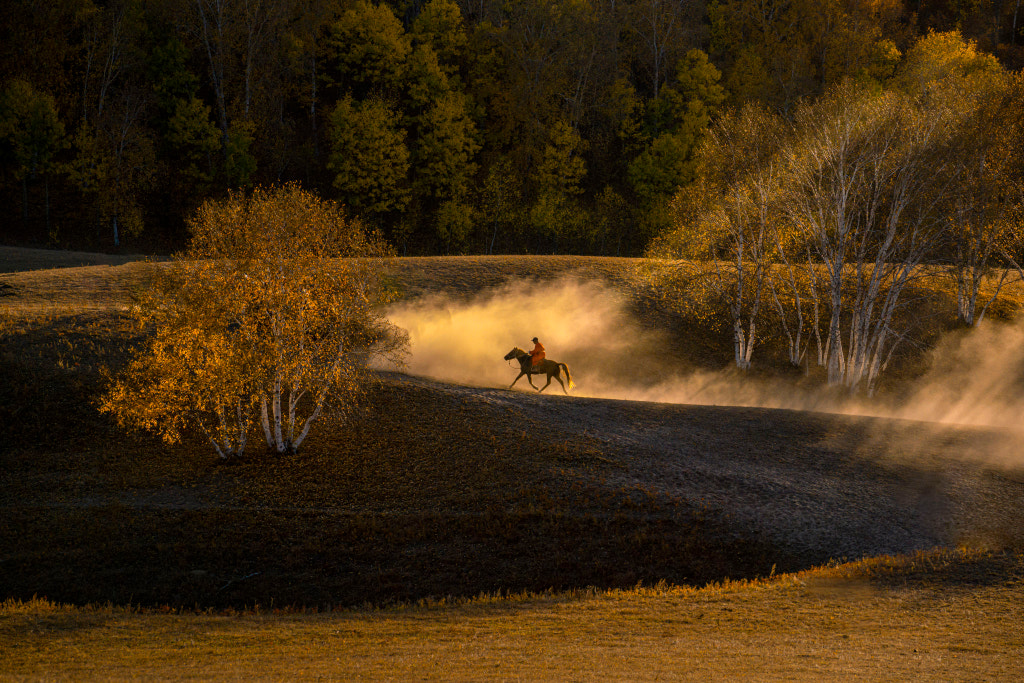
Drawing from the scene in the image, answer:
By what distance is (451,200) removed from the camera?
7981 cm

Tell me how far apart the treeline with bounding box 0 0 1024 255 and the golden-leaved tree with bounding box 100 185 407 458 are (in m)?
46.9

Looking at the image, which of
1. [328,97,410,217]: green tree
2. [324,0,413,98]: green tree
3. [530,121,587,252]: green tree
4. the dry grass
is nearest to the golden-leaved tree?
the dry grass

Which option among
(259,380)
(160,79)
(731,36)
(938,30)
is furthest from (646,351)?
(938,30)

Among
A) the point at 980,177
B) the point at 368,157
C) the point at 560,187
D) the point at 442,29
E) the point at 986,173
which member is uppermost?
the point at 442,29

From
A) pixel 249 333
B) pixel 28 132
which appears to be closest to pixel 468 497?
pixel 249 333

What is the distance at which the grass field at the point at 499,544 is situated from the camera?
1184 cm

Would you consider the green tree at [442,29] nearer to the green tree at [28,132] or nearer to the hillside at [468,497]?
the green tree at [28,132]

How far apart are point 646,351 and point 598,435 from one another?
2061 cm

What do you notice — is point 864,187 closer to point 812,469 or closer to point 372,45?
point 812,469

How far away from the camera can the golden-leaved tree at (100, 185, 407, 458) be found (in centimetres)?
2305

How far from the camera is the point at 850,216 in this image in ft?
128

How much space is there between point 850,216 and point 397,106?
190 feet

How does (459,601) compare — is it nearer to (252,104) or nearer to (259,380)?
(259,380)

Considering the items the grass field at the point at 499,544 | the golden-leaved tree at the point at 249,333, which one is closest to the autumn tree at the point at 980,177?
the grass field at the point at 499,544
